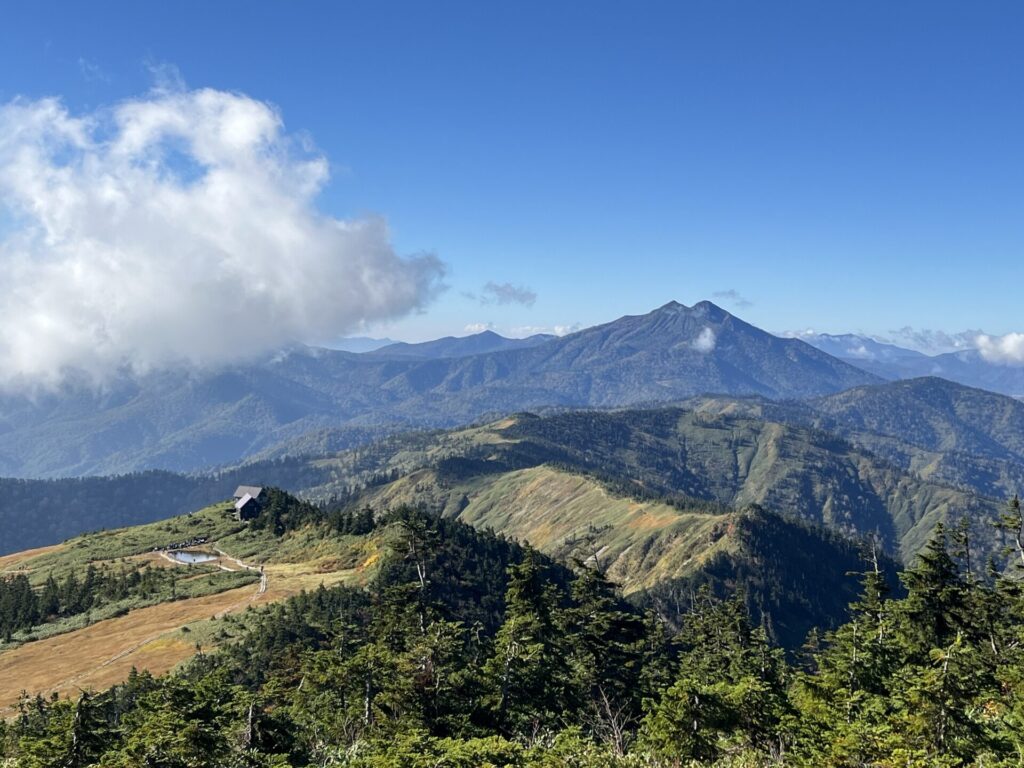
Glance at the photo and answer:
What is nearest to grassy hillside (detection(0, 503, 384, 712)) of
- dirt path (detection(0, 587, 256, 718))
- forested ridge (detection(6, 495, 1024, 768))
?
dirt path (detection(0, 587, 256, 718))

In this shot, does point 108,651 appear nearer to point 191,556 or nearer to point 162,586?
point 162,586

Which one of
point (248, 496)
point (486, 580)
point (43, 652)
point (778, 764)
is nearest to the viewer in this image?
point (778, 764)

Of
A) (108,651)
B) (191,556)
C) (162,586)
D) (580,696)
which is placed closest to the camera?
(580,696)

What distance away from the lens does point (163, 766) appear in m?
30.2

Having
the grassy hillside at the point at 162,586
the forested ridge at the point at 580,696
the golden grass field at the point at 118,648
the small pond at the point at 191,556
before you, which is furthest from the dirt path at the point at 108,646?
the small pond at the point at 191,556

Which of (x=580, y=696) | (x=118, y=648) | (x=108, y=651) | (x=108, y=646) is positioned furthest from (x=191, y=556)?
(x=580, y=696)

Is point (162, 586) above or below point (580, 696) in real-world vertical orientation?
below

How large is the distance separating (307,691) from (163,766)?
23669 millimetres

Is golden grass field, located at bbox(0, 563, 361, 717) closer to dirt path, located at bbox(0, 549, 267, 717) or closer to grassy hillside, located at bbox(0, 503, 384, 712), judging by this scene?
dirt path, located at bbox(0, 549, 267, 717)

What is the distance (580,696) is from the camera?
5794 cm

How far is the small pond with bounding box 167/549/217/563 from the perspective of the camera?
5565 inches

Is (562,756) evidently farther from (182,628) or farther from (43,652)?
(43,652)

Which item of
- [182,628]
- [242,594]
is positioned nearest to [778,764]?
[182,628]

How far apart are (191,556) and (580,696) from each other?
116507 mm
